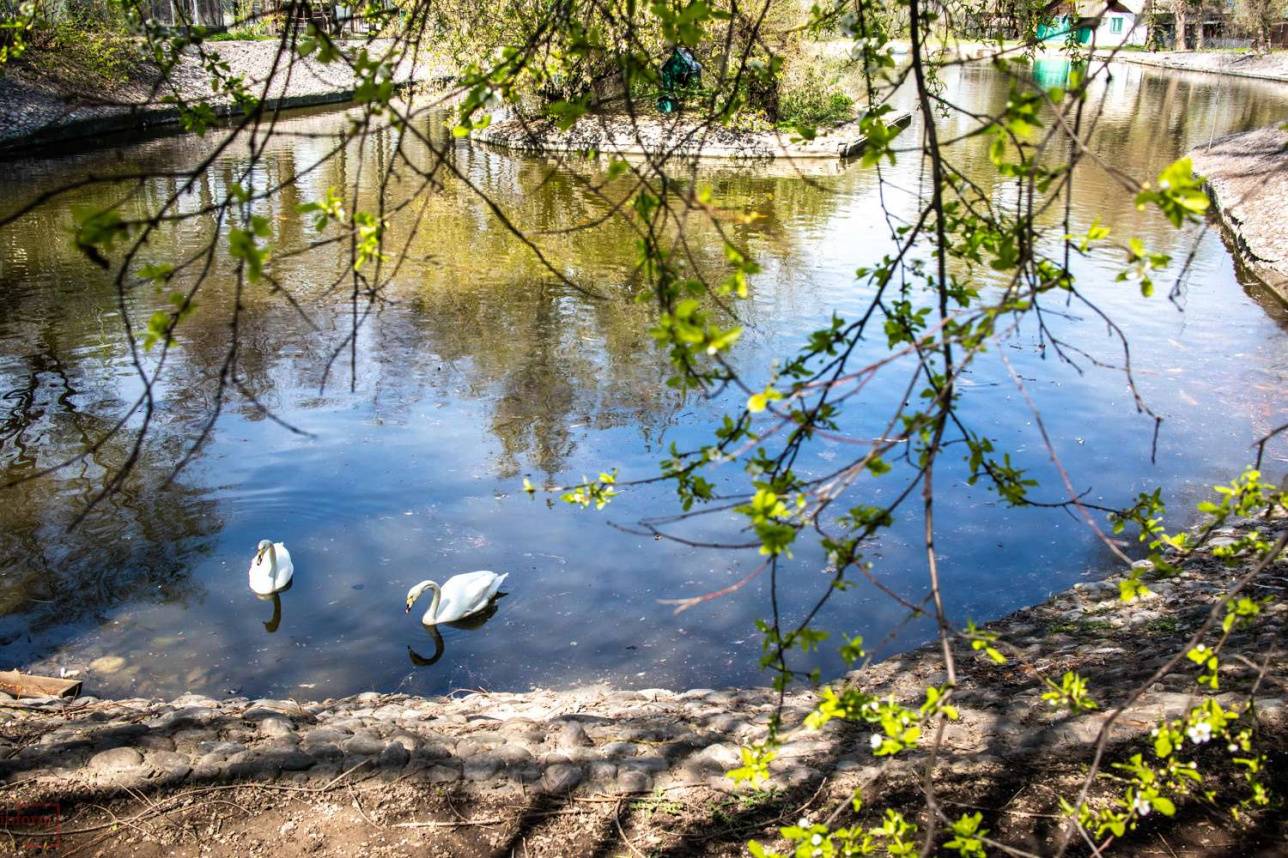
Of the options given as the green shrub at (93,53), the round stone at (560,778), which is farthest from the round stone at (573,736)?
the green shrub at (93,53)

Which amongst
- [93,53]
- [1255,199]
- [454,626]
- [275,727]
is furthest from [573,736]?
→ [93,53]

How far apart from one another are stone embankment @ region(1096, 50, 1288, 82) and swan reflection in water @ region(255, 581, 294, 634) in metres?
51.7

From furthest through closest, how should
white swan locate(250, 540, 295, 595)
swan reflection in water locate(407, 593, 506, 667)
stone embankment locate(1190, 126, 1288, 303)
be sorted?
stone embankment locate(1190, 126, 1288, 303)
white swan locate(250, 540, 295, 595)
swan reflection in water locate(407, 593, 506, 667)

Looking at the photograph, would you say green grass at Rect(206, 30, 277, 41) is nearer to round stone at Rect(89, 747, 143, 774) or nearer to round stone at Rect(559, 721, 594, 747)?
round stone at Rect(89, 747, 143, 774)

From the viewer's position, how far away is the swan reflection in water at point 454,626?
6.62 meters

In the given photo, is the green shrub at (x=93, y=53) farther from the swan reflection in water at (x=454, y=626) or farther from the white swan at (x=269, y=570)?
the swan reflection in water at (x=454, y=626)

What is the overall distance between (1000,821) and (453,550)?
15.6ft

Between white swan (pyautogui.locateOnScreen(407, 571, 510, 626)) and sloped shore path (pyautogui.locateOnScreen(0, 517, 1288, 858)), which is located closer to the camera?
sloped shore path (pyautogui.locateOnScreen(0, 517, 1288, 858))

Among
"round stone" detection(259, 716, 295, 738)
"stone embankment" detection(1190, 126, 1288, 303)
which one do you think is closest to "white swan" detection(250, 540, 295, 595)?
"round stone" detection(259, 716, 295, 738)

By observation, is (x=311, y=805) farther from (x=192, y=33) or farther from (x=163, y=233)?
(x=163, y=233)

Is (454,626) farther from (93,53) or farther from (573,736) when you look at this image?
(93,53)

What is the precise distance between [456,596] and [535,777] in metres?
2.50

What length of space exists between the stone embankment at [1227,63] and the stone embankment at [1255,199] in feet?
90.7

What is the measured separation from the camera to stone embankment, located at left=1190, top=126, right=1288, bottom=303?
1558 cm
